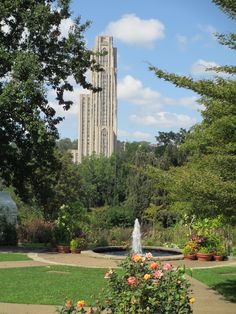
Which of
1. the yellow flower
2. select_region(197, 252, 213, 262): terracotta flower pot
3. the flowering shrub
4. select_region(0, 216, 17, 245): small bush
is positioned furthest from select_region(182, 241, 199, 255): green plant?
the yellow flower

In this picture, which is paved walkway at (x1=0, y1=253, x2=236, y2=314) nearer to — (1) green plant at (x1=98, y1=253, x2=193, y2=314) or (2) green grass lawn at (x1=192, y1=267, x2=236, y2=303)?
(2) green grass lawn at (x1=192, y1=267, x2=236, y2=303)

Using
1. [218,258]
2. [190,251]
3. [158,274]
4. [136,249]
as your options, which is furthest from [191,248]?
[158,274]

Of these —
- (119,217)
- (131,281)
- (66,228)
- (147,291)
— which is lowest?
Result: (147,291)

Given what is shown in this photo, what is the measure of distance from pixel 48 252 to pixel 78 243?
123 cm

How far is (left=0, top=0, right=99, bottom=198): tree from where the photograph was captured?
2045cm

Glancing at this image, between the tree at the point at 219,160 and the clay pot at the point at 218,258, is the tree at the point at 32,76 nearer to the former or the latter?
the clay pot at the point at 218,258

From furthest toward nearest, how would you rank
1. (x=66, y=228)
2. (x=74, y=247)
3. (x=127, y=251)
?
(x=66, y=228) < (x=127, y=251) < (x=74, y=247)

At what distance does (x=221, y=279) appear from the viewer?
13.1 meters

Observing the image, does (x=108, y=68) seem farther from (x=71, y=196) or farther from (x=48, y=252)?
(x=48, y=252)

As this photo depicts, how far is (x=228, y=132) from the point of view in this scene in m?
8.85

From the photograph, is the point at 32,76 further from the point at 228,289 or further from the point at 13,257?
the point at 228,289

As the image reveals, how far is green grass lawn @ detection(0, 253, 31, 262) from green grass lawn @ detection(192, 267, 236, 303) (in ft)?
20.6

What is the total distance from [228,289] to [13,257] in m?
9.20

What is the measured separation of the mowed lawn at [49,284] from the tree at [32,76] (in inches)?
280
